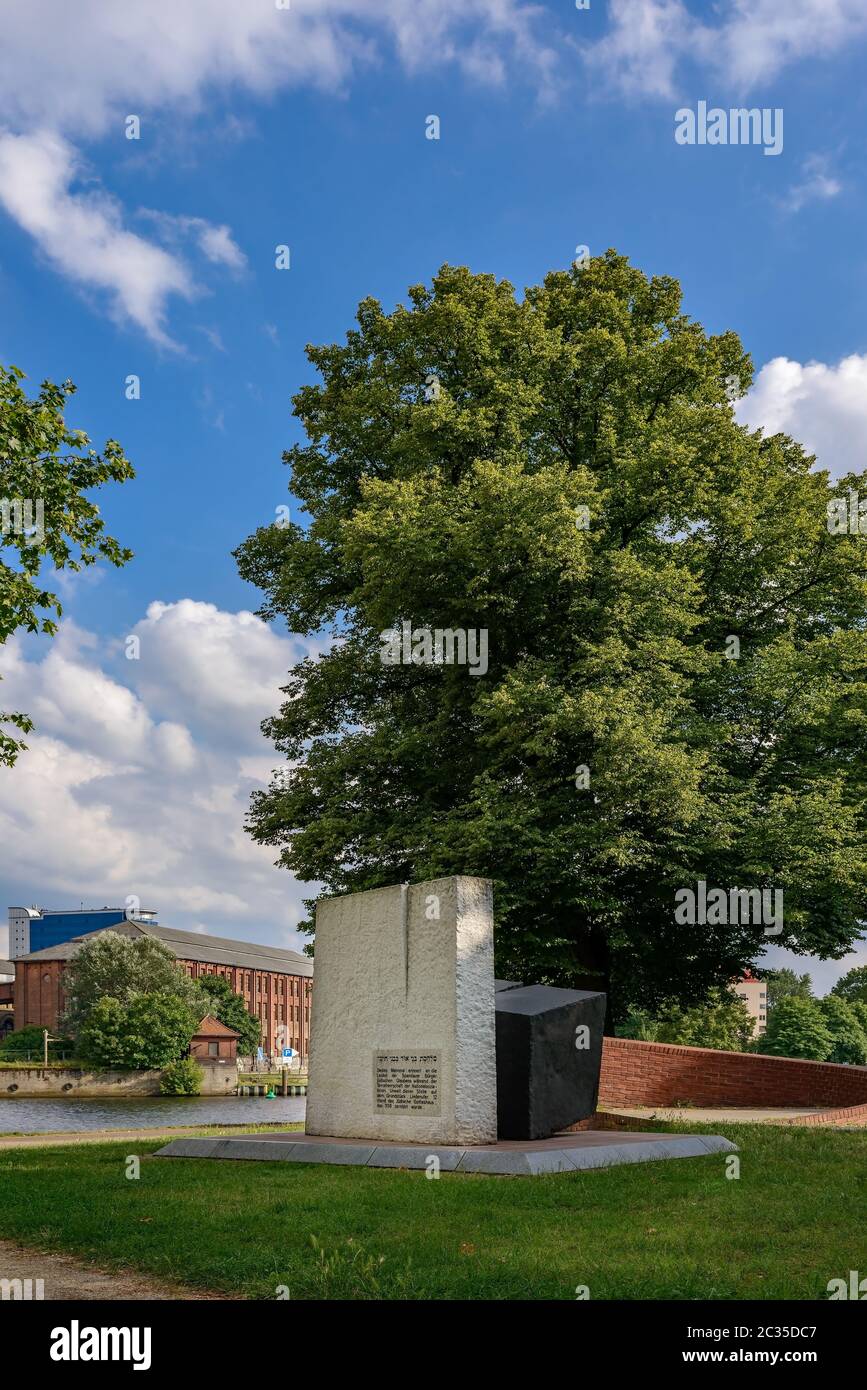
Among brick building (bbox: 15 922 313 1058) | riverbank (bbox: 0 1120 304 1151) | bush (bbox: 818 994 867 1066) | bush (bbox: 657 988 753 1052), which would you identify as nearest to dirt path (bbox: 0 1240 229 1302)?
riverbank (bbox: 0 1120 304 1151)

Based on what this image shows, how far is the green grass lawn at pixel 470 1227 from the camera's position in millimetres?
7180

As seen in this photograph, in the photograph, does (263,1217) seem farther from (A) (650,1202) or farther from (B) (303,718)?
(B) (303,718)

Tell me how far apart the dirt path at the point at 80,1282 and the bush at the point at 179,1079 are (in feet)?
254

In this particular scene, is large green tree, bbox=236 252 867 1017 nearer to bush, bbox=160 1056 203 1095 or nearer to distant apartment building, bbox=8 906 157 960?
bush, bbox=160 1056 203 1095

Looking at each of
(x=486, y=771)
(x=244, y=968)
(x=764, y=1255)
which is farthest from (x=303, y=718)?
(x=244, y=968)

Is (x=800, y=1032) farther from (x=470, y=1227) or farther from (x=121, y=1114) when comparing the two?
(x=470, y=1227)

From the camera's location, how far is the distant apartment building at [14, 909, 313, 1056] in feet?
402

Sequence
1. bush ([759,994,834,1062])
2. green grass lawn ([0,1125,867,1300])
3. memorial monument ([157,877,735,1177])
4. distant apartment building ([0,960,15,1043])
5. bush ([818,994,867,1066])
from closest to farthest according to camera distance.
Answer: green grass lawn ([0,1125,867,1300]) < memorial monument ([157,877,735,1177]) < bush ([759,994,834,1062]) < bush ([818,994,867,1066]) < distant apartment building ([0,960,15,1043])

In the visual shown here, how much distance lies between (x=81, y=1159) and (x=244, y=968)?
126398mm

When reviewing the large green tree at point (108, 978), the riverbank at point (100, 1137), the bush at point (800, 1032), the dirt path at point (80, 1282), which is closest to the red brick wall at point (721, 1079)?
the riverbank at point (100, 1137)

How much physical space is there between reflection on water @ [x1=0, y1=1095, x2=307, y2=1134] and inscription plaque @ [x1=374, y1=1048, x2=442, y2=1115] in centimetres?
2244

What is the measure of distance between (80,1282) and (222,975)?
125 m

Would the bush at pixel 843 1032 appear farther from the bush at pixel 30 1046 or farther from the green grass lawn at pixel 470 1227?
the green grass lawn at pixel 470 1227

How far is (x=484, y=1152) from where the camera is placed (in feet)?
40.6
